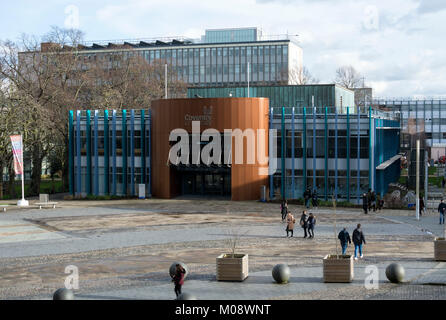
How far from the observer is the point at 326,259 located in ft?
71.8

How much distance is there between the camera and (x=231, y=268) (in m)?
22.3

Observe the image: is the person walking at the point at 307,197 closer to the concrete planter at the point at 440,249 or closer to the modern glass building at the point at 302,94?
→ the modern glass building at the point at 302,94

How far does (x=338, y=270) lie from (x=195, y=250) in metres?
9.00

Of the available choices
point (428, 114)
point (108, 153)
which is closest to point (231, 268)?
point (108, 153)

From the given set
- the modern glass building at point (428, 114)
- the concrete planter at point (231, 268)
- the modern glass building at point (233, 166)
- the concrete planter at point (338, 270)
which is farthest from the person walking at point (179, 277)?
the modern glass building at point (428, 114)

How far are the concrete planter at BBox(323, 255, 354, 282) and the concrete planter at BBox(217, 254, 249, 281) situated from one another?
9.60ft

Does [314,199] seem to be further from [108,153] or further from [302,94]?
[108,153]

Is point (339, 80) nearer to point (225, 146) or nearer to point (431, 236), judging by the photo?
point (225, 146)

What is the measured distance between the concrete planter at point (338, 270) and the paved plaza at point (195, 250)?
0.32 meters

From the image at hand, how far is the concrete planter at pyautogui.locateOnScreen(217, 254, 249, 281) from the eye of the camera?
72.8 feet

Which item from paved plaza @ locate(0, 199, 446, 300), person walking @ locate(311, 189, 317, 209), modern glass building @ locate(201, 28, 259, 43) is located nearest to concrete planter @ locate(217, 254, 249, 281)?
paved plaza @ locate(0, 199, 446, 300)

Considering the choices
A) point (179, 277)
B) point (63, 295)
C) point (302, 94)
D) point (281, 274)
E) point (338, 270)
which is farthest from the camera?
point (302, 94)
